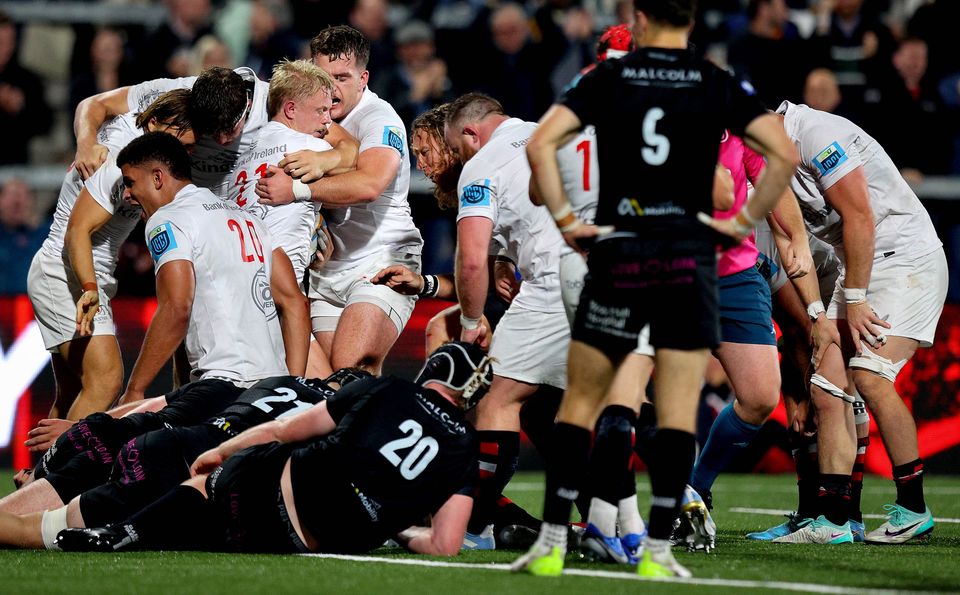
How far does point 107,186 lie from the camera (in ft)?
26.0

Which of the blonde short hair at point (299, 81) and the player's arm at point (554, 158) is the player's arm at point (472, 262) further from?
the player's arm at point (554, 158)

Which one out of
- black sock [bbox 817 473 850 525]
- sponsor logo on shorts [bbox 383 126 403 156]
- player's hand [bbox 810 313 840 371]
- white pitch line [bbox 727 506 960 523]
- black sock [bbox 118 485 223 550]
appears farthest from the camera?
white pitch line [bbox 727 506 960 523]

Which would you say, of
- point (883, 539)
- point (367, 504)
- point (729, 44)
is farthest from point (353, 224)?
point (729, 44)

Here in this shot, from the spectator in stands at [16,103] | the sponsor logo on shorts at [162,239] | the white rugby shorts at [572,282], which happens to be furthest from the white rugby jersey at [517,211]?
the spectator in stands at [16,103]

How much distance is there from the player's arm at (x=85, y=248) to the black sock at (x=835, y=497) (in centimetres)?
422

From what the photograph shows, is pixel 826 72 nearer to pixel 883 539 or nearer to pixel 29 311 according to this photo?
pixel 883 539

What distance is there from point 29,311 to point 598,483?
6821mm

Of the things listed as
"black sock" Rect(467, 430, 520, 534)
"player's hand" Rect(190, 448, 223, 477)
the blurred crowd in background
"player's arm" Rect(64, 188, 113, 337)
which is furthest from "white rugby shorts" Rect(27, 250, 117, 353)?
the blurred crowd in background

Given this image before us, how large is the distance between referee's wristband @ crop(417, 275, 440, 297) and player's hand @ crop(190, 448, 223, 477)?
2381 millimetres

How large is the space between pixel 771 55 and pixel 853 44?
3.66 ft

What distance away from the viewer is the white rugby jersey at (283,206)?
8.09 m

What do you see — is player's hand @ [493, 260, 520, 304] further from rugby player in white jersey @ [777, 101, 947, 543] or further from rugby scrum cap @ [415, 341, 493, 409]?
rugby scrum cap @ [415, 341, 493, 409]

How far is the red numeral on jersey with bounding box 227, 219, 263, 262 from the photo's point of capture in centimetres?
720

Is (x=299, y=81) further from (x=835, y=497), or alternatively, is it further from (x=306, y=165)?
(x=835, y=497)
